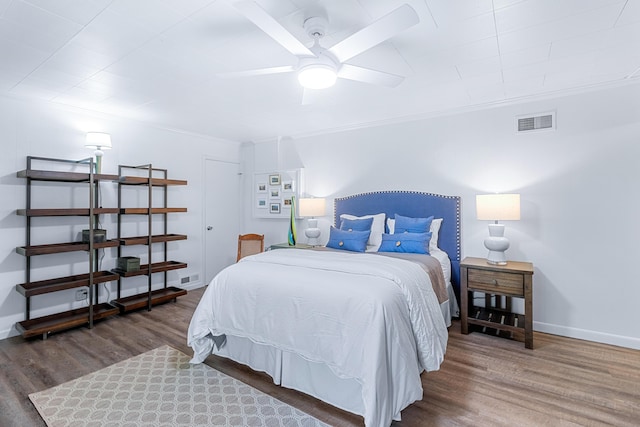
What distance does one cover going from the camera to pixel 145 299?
13.4 feet

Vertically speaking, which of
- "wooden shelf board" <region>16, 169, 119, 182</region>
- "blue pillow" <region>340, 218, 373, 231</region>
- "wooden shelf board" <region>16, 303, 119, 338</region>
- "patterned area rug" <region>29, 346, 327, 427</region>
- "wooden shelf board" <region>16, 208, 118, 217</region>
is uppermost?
"wooden shelf board" <region>16, 169, 119, 182</region>

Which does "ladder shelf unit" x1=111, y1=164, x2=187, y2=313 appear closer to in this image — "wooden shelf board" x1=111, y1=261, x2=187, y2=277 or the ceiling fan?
"wooden shelf board" x1=111, y1=261, x2=187, y2=277

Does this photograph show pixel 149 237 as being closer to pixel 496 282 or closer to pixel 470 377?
pixel 470 377

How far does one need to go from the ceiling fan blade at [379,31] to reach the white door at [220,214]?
386cm

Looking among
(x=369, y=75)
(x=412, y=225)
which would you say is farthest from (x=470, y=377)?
(x=369, y=75)

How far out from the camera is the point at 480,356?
2797 mm

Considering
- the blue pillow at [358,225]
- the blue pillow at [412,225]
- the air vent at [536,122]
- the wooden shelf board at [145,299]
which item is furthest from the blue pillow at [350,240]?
the wooden shelf board at [145,299]

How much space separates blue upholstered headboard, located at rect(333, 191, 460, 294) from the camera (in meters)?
A: 3.78

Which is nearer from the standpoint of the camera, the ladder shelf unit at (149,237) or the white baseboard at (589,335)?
the white baseboard at (589,335)

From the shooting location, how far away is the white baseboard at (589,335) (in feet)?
9.69

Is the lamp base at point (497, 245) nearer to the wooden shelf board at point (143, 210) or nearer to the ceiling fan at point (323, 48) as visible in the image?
the ceiling fan at point (323, 48)

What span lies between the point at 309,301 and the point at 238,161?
4198 millimetres

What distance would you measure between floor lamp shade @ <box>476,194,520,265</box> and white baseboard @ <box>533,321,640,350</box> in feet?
2.80

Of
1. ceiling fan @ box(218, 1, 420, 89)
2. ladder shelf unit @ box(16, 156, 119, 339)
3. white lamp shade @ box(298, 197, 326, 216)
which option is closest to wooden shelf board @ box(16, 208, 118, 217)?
ladder shelf unit @ box(16, 156, 119, 339)
